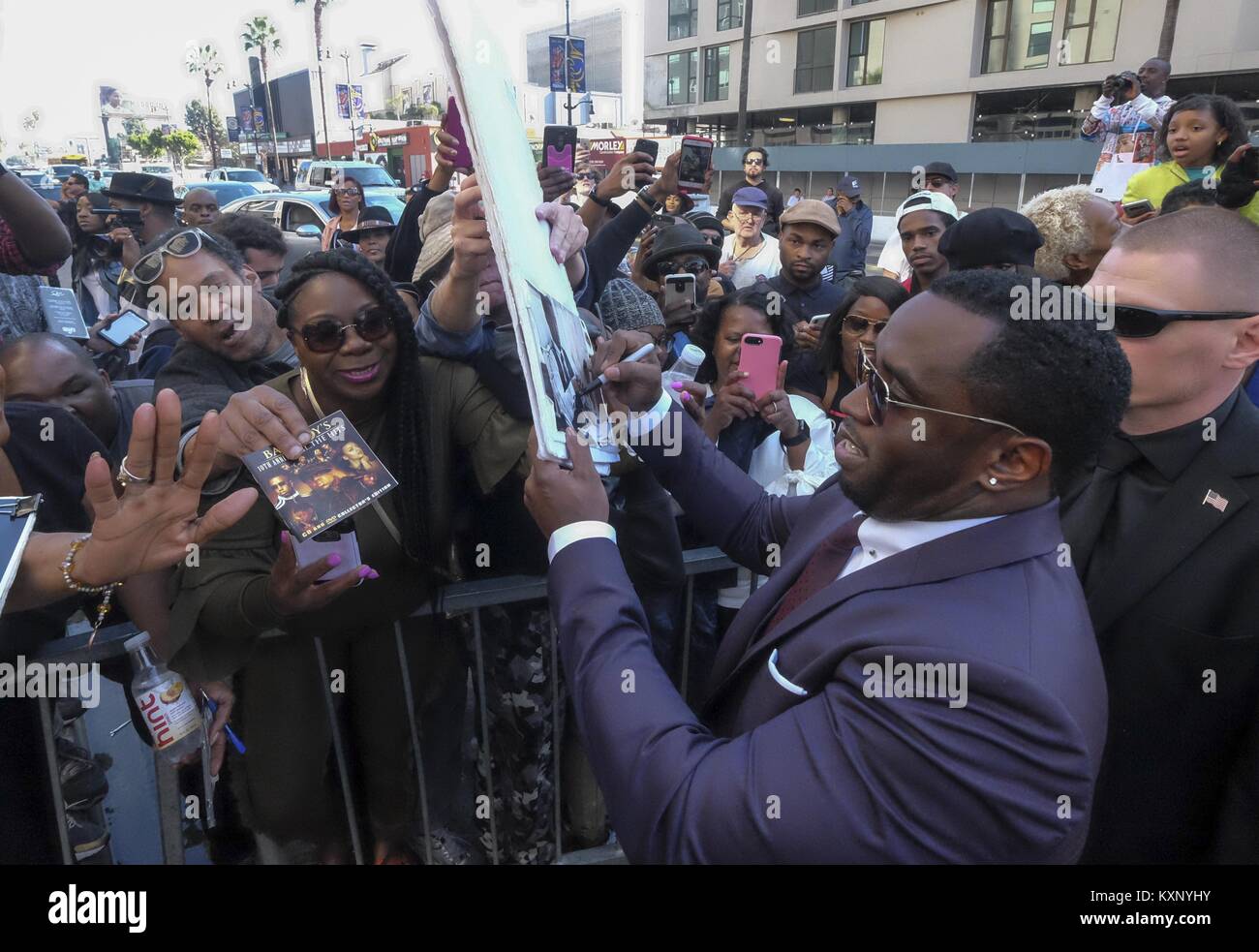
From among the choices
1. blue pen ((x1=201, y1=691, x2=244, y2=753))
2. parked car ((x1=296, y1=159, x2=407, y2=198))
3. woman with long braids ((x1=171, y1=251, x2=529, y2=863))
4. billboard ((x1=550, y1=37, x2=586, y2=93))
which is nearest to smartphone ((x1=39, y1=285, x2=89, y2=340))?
woman with long braids ((x1=171, y1=251, x2=529, y2=863))

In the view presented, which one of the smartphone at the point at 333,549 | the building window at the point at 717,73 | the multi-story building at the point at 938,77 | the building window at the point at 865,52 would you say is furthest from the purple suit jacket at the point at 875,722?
the building window at the point at 717,73

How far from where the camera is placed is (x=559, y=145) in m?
4.34

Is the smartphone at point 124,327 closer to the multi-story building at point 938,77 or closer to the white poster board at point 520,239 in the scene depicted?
the white poster board at point 520,239

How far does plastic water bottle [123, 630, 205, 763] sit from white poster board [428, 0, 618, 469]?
1281 mm

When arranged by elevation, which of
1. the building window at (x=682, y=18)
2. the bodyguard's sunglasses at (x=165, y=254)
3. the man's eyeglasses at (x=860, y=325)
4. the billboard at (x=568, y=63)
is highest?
the building window at (x=682, y=18)

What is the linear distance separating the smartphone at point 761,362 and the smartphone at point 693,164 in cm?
133

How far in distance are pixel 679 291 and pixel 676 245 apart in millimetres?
714

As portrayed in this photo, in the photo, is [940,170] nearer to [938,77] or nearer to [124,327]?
[124,327]

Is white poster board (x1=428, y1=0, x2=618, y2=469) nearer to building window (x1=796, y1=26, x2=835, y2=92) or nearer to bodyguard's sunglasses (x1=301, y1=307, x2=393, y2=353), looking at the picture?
bodyguard's sunglasses (x1=301, y1=307, x2=393, y2=353)

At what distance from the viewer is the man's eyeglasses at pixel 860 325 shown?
3338 mm

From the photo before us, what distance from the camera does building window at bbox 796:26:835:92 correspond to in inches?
1283

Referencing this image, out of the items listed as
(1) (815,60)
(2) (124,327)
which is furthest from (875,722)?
(1) (815,60)
